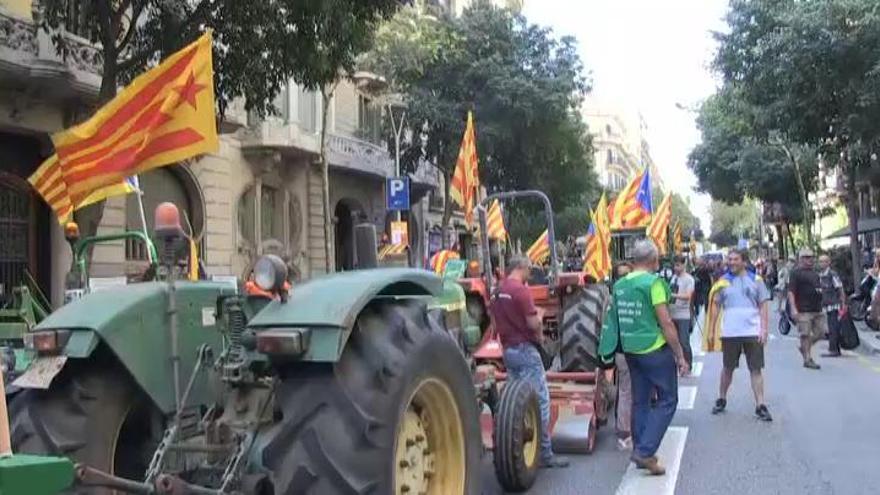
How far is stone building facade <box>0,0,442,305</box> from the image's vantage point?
52.3 feet

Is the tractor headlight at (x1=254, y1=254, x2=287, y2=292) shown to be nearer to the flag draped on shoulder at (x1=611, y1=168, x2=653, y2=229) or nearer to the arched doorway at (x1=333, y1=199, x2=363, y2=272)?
the flag draped on shoulder at (x1=611, y1=168, x2=653, y2=229)

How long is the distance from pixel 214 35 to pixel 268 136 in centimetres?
1152

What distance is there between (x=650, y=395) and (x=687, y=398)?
4.05 meters

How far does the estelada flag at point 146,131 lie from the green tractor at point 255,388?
244cm

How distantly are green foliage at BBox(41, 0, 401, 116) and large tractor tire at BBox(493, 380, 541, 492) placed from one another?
7339 mm

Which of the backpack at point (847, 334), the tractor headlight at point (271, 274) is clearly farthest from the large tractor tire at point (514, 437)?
the backpack at point (847, 334)

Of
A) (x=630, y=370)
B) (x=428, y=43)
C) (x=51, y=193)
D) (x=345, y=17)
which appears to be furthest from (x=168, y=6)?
(x=428, y=43)

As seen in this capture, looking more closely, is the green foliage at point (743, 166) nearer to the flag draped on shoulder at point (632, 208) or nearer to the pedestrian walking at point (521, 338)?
the flag draped on shoulder at point (632, 208)

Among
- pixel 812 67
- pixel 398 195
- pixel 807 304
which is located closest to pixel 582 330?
pixel 807 304

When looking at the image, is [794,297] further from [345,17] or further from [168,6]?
[168,6]

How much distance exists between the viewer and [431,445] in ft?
15.0

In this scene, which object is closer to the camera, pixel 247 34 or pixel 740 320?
pixel 740 320

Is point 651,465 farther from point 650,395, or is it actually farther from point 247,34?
point 247,34

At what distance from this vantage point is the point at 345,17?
509 inches
